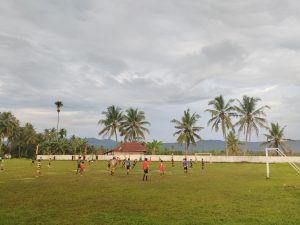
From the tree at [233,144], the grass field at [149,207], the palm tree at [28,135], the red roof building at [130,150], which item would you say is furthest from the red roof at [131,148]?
the grass field at [149,207]

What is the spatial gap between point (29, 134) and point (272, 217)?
104 m

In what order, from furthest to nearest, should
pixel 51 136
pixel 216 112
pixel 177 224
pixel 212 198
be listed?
pixel 51 136 → pixel 216 112 → pixel 212 198 → pixel 177 224

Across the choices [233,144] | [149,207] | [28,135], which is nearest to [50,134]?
[28,135]

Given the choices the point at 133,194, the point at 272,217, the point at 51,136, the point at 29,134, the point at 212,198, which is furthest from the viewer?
the point at 51,136

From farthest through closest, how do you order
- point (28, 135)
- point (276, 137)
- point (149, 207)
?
point (28, 135)
point (276, 137)
point (149, 207)

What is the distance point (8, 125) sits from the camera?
106 m

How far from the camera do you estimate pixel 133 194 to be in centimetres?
2075

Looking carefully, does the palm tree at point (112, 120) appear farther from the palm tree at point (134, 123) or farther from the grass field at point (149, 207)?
the grass field at point (149, 207)

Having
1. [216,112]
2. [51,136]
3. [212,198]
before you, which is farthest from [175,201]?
[51,136]

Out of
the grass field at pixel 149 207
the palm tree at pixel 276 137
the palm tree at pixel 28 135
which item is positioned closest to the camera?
the grass field at pixel 149 207

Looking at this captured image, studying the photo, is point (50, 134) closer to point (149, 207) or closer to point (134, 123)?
point (134, 123)

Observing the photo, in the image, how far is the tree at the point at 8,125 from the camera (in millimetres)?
105562

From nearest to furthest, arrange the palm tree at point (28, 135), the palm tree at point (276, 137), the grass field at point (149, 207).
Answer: the grass field at point (149, 207) < the palm tree at point (276, 137) < the palm tree at point (28, 135)

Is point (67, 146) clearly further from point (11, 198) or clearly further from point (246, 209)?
point (246, 209)
